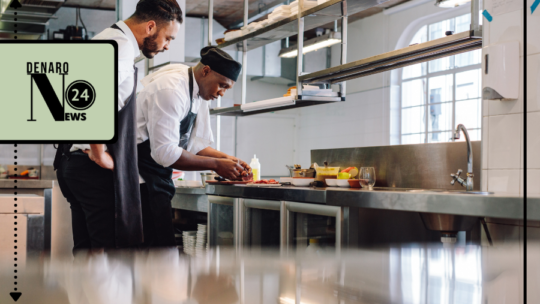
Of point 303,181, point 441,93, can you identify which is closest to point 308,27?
point 303,181

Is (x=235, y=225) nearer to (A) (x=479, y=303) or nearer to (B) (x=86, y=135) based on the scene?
(B) (x=86, y=135)

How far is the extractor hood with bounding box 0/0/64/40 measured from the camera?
4473 millimetres

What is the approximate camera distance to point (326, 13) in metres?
3.10

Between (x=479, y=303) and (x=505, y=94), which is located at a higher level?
(x=505, y=94)

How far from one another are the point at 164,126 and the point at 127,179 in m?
0.37

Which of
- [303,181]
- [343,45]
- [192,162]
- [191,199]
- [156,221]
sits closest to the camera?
[156,221]

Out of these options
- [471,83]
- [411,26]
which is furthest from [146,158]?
[411,26]

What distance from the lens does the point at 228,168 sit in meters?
2.47

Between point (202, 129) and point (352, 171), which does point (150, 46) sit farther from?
point (352, 171)

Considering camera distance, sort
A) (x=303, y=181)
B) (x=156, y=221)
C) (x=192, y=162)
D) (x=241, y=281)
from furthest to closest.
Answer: (x=303, y=181), (x=192, y=162), (x=156, y=221), (x=241, y=281)

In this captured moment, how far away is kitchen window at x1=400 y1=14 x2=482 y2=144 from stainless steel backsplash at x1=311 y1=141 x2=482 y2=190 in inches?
151

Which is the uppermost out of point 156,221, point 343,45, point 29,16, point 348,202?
point 29,16

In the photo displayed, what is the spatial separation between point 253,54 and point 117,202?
19.9 feet

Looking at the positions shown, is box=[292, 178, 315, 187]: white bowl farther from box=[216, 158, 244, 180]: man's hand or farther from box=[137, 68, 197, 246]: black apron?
box=[137, 68, 197, 246]: black apron
